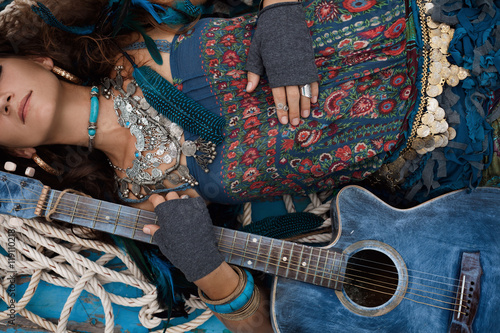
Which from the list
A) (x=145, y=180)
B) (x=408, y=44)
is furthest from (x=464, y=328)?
(x=145, y=180)

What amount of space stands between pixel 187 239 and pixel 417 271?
0.78 m

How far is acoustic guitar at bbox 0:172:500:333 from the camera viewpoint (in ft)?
4.20

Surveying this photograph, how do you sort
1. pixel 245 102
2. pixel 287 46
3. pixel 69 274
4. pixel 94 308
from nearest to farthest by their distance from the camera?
1. pixel 287 46
2. pixel 245 102
3. pixel 69 274
4. pixel 94 308

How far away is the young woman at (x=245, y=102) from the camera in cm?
123

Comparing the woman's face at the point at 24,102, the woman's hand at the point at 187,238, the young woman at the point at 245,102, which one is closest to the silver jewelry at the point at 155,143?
the young woman at the point at 245,102

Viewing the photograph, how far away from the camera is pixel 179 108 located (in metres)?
1.28

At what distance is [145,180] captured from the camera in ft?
4.55

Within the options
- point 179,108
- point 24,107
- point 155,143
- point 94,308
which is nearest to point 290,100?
point 179,108

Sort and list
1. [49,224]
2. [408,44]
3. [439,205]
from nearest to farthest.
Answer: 1. [408,44]
2. [439,205]
3. [49,224]

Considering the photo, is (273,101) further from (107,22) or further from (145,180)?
(107,22)

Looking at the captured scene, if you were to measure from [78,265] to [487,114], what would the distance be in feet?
5.41

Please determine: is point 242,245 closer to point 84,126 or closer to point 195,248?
point 195,248

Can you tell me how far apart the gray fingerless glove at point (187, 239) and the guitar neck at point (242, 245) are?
8 cm

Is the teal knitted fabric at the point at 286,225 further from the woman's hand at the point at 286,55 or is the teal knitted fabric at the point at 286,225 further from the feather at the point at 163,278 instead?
the woman's hand at the point at 286,55
